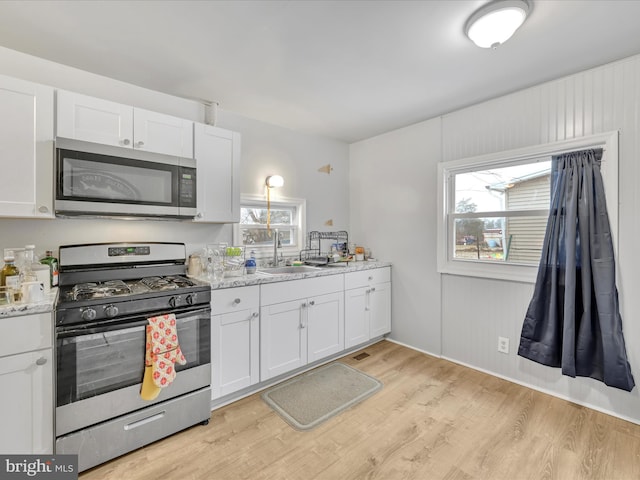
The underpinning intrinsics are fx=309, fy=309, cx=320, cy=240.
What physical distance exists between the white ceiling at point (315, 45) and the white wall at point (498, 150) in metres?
0.17

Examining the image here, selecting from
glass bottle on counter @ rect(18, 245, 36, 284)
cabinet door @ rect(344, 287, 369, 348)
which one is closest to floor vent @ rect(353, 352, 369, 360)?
cabinet door @ rect(344, 287, 369, 348)

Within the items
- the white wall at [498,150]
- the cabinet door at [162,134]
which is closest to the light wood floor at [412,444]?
the white wall at [498,150]

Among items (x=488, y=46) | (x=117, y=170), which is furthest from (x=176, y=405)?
(x=488, y=46)

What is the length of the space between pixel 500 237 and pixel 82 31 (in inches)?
129

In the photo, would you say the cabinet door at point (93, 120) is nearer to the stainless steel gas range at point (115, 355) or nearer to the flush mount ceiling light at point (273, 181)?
the stainless steel gas range at point (115, 355)

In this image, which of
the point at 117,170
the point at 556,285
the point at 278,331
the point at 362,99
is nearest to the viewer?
the point at 117,170

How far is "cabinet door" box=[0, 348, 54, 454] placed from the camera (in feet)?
4.72

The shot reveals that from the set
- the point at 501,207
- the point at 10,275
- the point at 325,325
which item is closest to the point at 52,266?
the point at 10,275

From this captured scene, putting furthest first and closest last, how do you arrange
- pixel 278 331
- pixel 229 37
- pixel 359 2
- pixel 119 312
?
pixel 278 331, pixel 229 37, pixel 119 312, pixel 359 2

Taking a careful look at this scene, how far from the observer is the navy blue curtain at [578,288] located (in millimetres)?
2049

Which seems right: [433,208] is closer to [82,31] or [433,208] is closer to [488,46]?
[488,46]

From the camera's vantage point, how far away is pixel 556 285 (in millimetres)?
2283

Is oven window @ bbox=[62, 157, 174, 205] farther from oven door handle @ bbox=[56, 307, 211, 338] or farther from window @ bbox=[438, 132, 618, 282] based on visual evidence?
window @ bbox=[438, 132, 618, 282]

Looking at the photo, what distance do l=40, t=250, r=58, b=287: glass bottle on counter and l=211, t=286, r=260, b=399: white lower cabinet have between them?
36.1 inches
